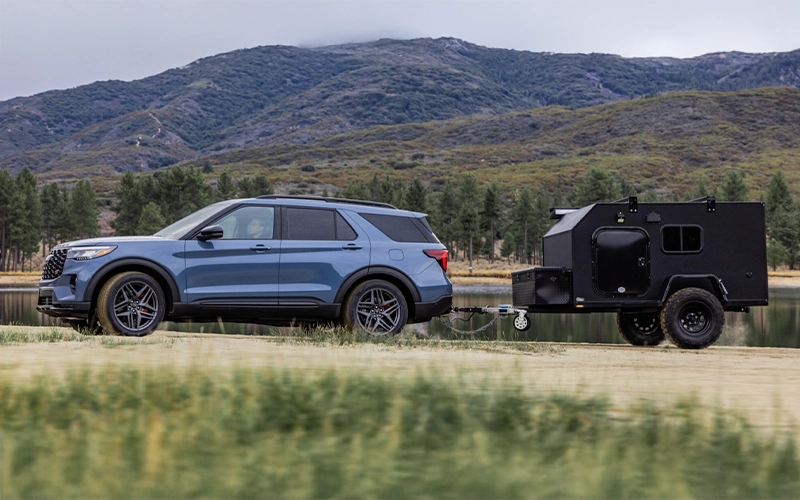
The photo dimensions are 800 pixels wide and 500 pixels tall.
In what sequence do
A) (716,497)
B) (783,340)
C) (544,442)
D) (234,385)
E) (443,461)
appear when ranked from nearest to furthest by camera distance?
(716,497), (443,461), (544,442), (234,385), (783,340)

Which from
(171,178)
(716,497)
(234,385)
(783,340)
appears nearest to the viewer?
(716,497)

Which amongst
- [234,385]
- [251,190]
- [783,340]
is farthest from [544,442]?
[251,190]

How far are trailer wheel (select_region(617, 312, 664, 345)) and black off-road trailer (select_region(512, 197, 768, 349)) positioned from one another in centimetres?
162

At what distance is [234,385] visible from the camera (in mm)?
6941

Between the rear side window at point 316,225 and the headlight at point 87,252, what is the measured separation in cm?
258

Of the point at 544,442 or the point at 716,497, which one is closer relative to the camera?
the point at 716,497

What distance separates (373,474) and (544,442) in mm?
1255

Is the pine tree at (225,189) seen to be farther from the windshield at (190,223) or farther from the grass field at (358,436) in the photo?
the grass field at (358,436)

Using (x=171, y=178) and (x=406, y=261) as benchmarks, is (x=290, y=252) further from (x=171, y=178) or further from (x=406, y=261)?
(x=171, y=178)

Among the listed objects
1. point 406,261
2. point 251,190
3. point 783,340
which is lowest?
point 783,340

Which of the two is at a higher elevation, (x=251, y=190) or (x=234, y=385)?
(x=251, y=190)

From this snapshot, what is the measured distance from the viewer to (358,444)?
5098 mm

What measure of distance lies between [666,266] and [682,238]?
580 millimetres

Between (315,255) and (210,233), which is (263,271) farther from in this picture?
(210,233)
